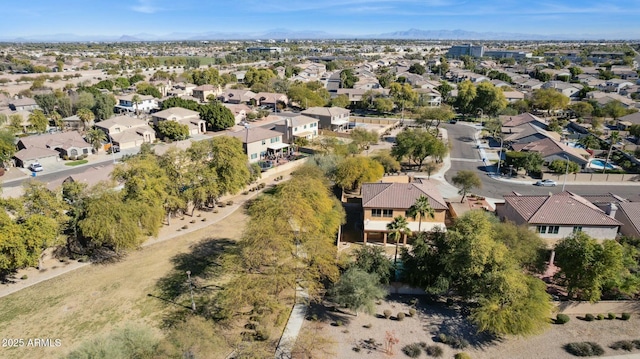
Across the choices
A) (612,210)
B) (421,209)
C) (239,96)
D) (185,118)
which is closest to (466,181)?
(612,210)

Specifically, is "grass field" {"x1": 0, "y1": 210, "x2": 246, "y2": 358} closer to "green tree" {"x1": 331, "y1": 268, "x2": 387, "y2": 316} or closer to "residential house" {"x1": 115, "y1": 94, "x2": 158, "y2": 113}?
"green tree" {"x1": 331, "y1": 268, "x2": 387, "y2": 316}

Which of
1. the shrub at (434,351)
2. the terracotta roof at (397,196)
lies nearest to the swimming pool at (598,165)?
the terracotta roof at (397,196)

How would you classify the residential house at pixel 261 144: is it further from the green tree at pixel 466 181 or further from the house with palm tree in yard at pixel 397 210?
the green tree at pixel 466 181

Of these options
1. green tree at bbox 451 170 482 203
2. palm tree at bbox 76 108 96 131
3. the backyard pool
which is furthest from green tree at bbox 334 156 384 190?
palm tree at bbox 76 108 96 131

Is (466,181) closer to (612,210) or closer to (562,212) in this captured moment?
(562,212)

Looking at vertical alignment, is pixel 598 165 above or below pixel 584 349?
above

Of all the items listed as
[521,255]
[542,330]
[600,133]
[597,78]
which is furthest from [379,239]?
[597,78]
